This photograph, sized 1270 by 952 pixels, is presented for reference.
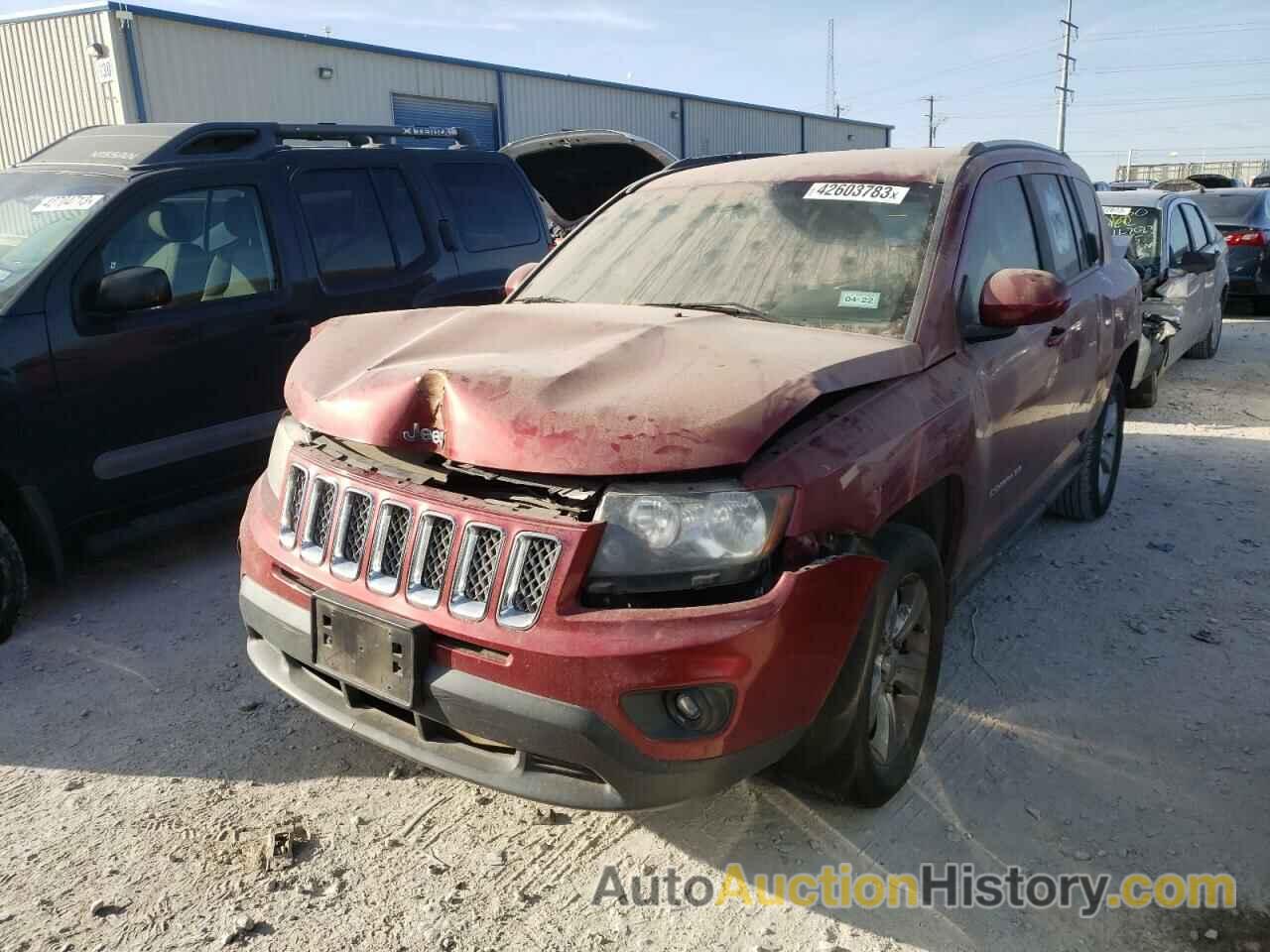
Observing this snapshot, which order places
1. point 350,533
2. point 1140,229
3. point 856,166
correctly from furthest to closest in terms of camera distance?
point 1140,229 < point 856,166 < point 350,533

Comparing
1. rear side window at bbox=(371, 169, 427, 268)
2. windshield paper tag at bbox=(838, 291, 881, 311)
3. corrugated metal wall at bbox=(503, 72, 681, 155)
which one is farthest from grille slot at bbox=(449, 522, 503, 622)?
corrugated metal wall at bbox=(503, 72, 681, 155)

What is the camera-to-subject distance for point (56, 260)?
163 inches

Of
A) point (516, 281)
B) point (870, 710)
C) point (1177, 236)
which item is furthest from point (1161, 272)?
point (870, 710)

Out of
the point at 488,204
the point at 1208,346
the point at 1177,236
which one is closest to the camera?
the point at 488,204

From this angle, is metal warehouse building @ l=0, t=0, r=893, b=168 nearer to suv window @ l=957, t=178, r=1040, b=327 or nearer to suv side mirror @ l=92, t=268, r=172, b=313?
suv side mirror @ l=92, t=268, r=172, b=313

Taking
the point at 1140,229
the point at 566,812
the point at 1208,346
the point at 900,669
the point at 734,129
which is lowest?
the point at 1208,346

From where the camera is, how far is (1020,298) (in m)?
2.99

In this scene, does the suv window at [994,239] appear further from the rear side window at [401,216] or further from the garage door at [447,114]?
the garage door at [447,114]

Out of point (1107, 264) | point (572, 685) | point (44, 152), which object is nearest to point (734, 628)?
point (572, 685)

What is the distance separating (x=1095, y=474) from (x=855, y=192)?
2.68m

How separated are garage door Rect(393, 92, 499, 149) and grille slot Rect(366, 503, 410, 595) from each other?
1719cm

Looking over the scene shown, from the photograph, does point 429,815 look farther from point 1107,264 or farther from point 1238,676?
point 1107,264

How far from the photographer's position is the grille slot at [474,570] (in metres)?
2.20

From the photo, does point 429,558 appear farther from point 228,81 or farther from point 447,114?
point 447,114
